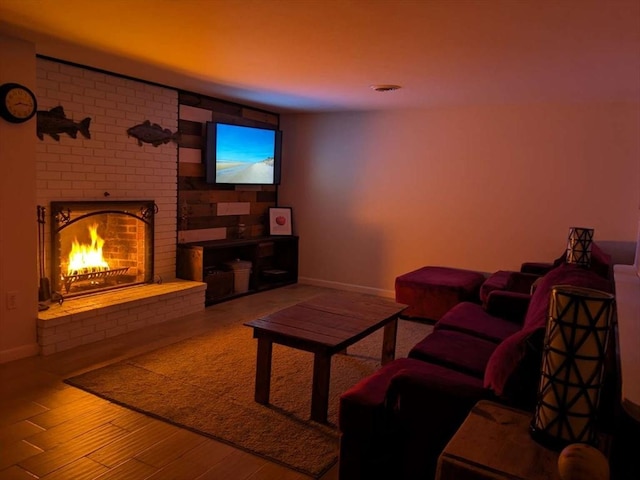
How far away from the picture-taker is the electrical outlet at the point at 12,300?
3.47 m

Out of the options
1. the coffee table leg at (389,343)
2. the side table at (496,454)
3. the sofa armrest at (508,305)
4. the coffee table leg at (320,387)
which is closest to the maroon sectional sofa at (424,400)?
the side table at (496,454)

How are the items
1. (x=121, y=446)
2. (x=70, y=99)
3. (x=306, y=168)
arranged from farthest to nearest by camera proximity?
(x=306, y=168), (x=70, y=99), (x=121, y=446)

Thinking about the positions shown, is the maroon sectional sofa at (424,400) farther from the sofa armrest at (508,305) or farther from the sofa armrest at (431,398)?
the sofa armrest at (508,305)

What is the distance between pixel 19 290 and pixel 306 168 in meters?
3.67

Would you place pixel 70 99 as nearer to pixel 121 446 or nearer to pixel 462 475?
pixel 121 446

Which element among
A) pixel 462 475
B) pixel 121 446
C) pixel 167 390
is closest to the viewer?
pixel 462 475

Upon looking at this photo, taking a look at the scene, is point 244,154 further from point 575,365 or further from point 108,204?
point 575,365

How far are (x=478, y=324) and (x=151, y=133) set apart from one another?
337 centimetres

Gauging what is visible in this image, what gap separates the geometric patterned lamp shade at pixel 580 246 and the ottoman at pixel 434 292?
1.21 metres

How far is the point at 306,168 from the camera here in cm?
638

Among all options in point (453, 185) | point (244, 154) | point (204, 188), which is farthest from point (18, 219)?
point (453, 185)

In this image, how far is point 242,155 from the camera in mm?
5715

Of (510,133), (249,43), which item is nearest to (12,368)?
(249,43)

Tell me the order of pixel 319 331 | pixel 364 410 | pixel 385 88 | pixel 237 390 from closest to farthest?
1. pixel 364 410
2. pixel 319 331
3. pixel 237 390
4. pixel 385 88
